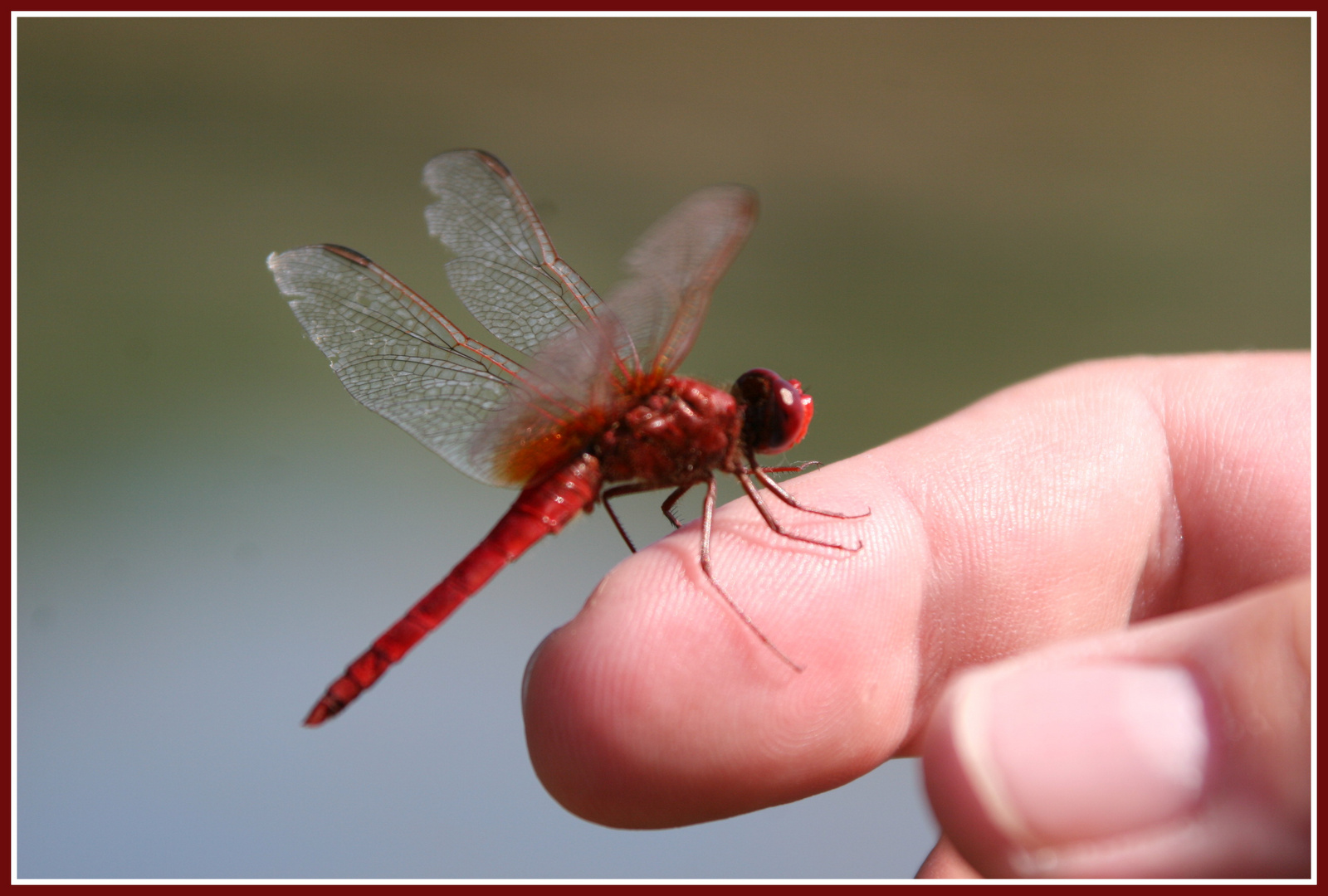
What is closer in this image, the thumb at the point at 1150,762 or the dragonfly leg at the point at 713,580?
the thumb at the point at 1150,762

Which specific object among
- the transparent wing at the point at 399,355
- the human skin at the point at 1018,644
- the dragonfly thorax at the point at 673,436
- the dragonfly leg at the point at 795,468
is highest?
the transparent wing at the point at 399,355

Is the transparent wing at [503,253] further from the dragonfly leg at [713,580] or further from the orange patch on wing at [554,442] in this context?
the dragonfly leg at [713,580]

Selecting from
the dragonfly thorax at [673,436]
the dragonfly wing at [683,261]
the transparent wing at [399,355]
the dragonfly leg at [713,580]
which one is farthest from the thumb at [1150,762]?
the transparent wing at [399,355]

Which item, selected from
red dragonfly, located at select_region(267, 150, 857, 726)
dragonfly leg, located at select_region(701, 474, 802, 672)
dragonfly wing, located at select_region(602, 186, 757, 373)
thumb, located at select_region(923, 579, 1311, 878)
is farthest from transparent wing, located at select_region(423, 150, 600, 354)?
thumb, located at select_region(923, 579, 1311, 878)

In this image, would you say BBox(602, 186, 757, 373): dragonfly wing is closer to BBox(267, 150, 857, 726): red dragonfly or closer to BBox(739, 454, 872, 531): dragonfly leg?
BBox(267, 150, 857, 726): red dragonfly

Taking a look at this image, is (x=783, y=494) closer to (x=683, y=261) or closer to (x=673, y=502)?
(x=673, y=502)

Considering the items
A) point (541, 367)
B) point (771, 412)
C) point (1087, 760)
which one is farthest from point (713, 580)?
point (1087, 760)

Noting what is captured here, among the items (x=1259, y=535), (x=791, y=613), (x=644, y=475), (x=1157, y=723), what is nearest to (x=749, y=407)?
(x=644, y=475)
